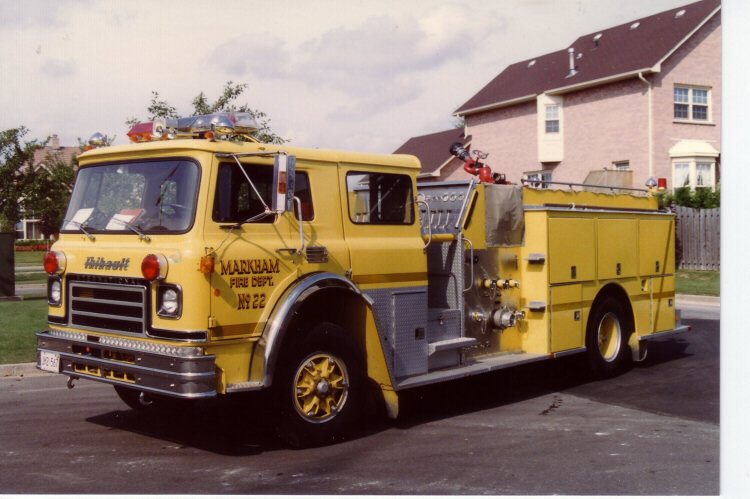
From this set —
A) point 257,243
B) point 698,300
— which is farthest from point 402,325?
point 698,300

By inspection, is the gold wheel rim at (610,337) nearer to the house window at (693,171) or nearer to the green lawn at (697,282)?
the green lawn at (697,282)

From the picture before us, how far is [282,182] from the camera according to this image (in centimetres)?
598

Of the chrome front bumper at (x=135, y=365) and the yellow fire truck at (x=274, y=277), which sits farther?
the yellow fire truck at (x=274, y=277)

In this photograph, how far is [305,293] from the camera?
6367 millimetres

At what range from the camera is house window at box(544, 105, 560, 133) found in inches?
1272

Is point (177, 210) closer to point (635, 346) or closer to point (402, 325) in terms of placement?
point (402, 325)

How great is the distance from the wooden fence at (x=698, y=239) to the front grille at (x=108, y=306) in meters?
20.0

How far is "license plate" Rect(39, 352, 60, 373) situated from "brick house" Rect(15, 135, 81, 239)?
9.38ft

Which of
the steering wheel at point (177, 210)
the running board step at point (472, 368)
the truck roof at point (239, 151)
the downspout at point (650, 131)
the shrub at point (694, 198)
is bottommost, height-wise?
the running board step at point (472, 368)

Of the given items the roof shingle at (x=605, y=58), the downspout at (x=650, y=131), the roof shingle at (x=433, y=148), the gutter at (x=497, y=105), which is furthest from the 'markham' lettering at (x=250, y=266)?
the roof shingle at (x=433, y=148)

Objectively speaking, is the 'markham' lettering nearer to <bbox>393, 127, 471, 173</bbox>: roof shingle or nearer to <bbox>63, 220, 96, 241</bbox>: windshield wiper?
<bbox>63, 220, 96, 241</bbox>: windshield wiper

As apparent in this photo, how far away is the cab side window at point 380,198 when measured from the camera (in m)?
7.20

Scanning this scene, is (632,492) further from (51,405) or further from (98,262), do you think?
(51,405)

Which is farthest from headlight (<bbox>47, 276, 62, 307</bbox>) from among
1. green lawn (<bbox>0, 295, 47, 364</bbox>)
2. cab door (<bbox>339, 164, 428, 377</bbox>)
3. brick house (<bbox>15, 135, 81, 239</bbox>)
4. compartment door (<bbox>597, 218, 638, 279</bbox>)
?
compartment door (<bbox>597, 218, 638, 279</bbox>)
